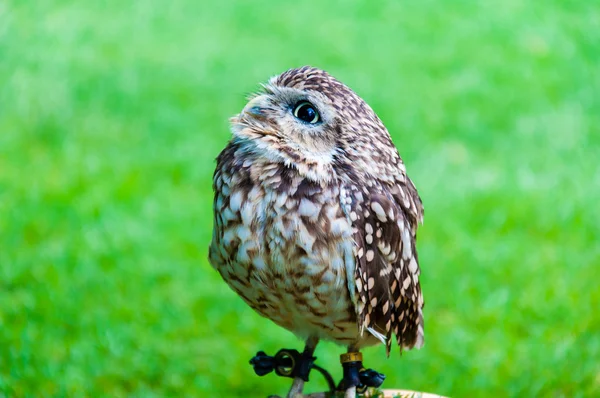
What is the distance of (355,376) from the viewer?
2516 mm

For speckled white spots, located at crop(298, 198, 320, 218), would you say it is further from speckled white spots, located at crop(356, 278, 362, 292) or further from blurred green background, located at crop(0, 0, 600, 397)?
blurred green background, located at crop(0, 0, 600, 397)

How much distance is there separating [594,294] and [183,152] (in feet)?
9.06

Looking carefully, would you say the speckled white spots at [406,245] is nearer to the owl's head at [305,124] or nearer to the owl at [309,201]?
the owl at [309,201]

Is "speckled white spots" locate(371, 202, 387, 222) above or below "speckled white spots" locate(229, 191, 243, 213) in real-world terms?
above

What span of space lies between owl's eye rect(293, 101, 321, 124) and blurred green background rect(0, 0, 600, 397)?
6.68ft

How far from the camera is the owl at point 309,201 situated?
7.25 ft

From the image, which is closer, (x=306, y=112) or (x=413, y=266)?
(x=306, y=112)

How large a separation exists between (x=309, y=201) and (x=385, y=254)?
30 cm

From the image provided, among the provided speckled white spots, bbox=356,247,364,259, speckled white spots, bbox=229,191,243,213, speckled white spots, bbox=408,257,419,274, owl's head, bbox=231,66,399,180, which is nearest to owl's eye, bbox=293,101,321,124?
owl's head, bbox=231,66,399,180

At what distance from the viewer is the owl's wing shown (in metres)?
2.28

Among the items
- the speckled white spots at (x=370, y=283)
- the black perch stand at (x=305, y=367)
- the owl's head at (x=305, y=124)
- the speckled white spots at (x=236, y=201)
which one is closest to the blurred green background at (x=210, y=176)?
the black perch stand at (x=305, y=367)

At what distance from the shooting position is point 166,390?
389 cm

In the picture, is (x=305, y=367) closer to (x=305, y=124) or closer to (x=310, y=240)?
(x=310, y=240)

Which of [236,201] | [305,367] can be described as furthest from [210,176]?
[236,201]
